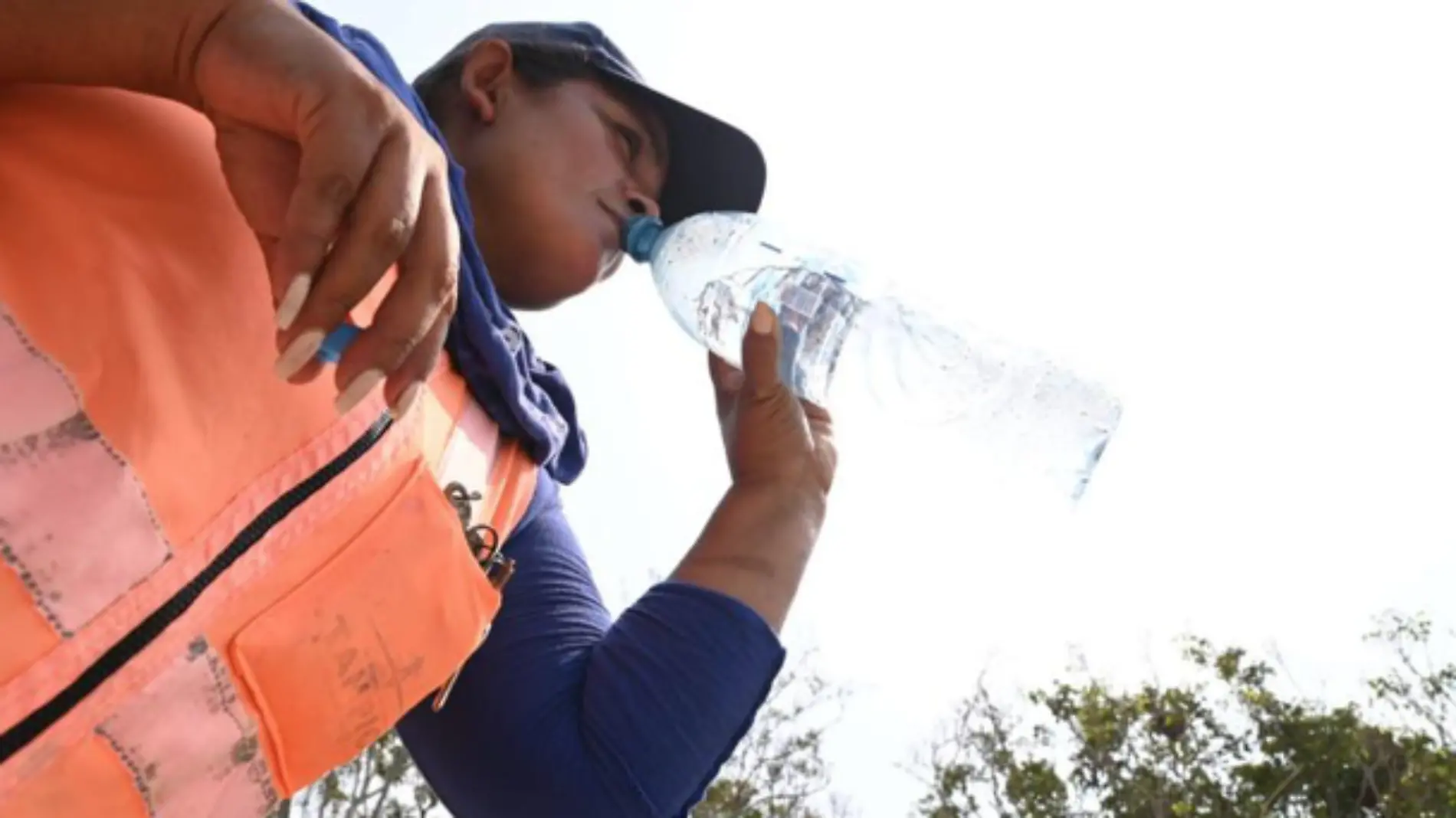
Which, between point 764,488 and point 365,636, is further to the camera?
point 764,488

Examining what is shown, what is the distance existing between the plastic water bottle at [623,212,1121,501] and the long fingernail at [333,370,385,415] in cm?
146

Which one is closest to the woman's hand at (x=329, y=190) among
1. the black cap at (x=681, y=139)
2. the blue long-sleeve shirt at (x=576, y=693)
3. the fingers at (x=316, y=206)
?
the fingers at (x=316, y=206)

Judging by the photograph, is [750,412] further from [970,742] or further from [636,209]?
[970,742]

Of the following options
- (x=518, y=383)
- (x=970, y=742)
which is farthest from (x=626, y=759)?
Answer: (x=970, y=742)

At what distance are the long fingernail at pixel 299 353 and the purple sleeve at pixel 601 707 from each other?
81 cm

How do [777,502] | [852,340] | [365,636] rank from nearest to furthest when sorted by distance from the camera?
[365,636] → [777,502] → [852,340]

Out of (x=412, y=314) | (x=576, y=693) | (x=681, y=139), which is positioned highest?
(x=412, y=314)

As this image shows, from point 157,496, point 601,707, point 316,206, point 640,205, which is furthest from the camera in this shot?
point 640,205

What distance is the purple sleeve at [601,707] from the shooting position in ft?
4.50

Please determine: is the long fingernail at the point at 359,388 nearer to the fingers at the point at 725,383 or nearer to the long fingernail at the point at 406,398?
the long fingernail at the point at 406,398

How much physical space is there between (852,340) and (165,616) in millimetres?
1762

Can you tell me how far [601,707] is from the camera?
4.57 feet

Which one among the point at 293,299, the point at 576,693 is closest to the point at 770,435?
the point at 576,693

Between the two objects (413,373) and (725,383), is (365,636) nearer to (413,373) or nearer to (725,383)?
(413,373)
